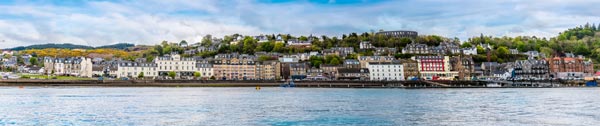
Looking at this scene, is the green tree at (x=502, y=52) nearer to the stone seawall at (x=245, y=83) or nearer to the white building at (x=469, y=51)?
the white building at (x=469, y=51)

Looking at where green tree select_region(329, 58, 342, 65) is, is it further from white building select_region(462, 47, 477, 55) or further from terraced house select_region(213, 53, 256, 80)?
white building select_region(462, 47, 477, 55)

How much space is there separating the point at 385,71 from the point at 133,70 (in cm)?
4132

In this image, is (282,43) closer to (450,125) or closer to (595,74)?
(595,74)

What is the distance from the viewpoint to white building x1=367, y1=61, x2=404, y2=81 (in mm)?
105125

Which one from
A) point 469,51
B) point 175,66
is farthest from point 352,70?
point 469,51

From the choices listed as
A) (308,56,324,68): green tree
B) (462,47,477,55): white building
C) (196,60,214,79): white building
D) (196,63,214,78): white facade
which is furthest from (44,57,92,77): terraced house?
(462,47,477,55): white building

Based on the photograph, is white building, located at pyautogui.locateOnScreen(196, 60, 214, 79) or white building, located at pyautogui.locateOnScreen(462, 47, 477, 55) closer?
white building, located at pyautogui.locateOnScreen(196, 60, 214, 79)

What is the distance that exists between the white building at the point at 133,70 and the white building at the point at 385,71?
36.4m

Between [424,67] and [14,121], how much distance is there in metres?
89.5

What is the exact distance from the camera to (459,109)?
116 feet

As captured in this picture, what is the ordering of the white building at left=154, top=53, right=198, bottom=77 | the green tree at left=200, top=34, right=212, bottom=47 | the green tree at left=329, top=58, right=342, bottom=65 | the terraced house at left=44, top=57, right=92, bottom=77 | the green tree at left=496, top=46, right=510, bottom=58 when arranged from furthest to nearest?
the green tree at left=200, top=34, right=212, bottom=47 < the green tree at left=496, top=46, right=510, bottom=58 < the green tree at left=329, top=58, right=342, bottom=65 < the white building at left=154, top=53, right=198, bottom=77 < the terraced house at left=44, top=57, right=92, bottom=77

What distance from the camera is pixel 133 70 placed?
343 ft

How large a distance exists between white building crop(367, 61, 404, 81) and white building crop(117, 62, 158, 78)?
36403mm

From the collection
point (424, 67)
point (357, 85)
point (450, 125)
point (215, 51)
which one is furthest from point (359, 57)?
point (450, 125)
